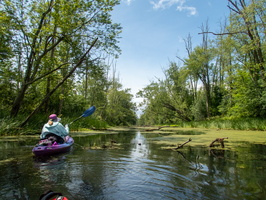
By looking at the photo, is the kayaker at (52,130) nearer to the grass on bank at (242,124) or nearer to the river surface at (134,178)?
the river surface at (134,178)

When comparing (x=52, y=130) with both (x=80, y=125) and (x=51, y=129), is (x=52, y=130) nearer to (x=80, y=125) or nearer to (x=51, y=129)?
(x=51, y=129)

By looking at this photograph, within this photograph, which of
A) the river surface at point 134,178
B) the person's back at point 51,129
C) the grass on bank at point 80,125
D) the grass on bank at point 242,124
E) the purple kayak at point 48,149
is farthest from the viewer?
the grass on bank at point 242,124

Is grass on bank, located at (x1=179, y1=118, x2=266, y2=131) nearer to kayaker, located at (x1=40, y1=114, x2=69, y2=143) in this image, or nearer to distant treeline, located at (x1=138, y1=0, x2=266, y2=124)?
distant treeline, located at (x1=138, y1=0, x2=266, y2=124)

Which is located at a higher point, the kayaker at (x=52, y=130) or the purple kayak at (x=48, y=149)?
the kayaker at (x=52, y=130)

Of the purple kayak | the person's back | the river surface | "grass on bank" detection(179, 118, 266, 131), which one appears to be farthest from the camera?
"grass on bank" detection(179, 118, 266, 131)

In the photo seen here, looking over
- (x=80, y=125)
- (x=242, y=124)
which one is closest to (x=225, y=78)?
(x=242, y=124)

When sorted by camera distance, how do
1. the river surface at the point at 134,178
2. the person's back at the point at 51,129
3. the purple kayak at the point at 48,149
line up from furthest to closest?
the person's back at the point at 51,129 → the purple kayak at the point at 48,149 → the river surface at the point at 134,178

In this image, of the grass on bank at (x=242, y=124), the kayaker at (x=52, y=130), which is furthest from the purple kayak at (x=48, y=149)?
the grass on bank at (x=242, y=124)

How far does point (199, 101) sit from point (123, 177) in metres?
25.0

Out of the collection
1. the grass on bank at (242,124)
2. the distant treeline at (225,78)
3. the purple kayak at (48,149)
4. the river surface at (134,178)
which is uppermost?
the distant treeline at (225,78)

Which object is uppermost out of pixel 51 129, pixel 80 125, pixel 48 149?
pixel 51 129

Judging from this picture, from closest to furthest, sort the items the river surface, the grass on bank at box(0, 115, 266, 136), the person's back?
1. the river surface
2. the person's back
3. the grass on bank at box(0, 115, 266, 136)

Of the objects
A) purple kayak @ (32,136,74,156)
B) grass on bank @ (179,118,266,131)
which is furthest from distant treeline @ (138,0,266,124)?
purple kayak @ (32,136,74,156)

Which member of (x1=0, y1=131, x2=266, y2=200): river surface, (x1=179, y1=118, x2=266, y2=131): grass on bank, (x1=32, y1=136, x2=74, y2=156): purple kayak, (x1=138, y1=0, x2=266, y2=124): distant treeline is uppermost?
(x1=138, y1=0, x2=266, y2=124): distant treeline
